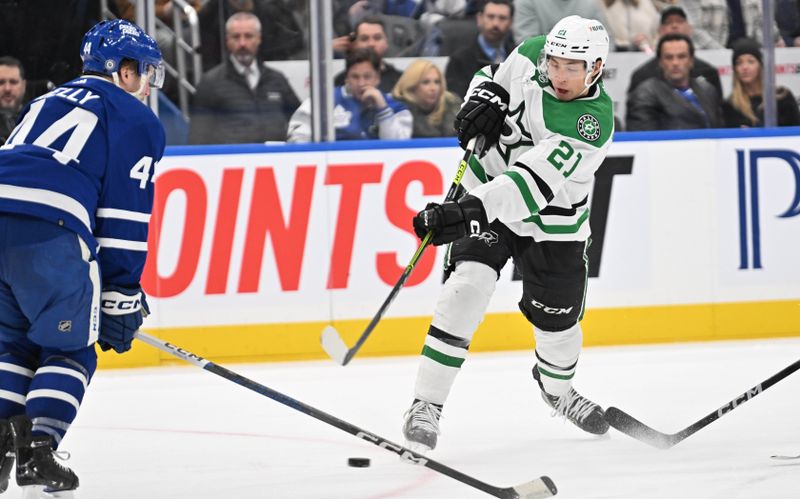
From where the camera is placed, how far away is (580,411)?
3.88m

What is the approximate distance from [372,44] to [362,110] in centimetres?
26

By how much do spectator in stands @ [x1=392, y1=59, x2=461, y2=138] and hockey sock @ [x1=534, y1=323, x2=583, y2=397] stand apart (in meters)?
1.77

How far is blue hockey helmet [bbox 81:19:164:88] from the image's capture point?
9.70 feet

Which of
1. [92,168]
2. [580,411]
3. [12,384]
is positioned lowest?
[580,411]

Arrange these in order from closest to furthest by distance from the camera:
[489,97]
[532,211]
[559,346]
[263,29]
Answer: [532,211] < [489,97] < [559,346] < [263,29]

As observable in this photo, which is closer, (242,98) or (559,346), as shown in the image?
(559,346)

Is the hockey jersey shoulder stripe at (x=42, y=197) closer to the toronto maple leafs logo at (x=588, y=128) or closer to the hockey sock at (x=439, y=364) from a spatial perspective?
the hockey sock at (x=439, y=364)

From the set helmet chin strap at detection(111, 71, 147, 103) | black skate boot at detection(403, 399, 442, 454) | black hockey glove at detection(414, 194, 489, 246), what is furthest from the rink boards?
helmet chin strap at detection(111, 71, 147, 103)

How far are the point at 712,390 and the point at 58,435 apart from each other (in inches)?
99.1

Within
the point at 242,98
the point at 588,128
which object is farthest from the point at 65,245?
the point at 242,98

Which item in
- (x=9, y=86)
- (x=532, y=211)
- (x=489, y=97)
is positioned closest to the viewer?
(x=532, y=211)

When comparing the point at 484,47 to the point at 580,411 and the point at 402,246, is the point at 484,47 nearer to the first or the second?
the point at 402,246

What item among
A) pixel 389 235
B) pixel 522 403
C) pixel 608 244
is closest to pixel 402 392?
pixel 522 403

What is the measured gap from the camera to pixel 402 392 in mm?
4621
